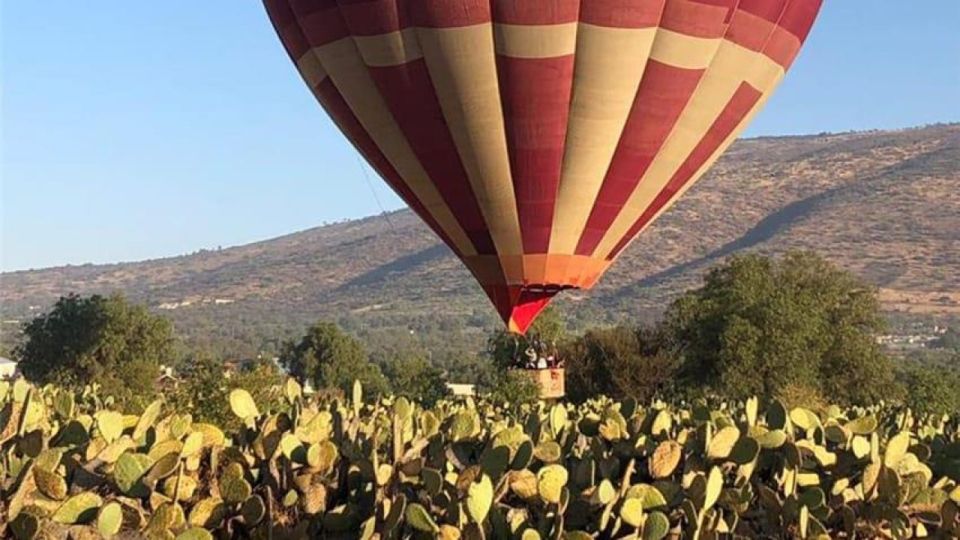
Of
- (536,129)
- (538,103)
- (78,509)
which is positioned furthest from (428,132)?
(78,509)

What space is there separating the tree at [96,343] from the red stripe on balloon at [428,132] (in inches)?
1414

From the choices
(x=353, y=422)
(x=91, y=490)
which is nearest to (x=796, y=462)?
(x=353, y=422)

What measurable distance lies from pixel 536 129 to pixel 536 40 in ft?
5.26

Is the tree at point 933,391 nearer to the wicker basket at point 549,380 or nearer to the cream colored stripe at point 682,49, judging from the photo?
the wicker basket at point 549,380

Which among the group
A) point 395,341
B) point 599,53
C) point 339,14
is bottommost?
point 395,341

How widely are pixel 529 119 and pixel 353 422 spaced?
1089 centimetres

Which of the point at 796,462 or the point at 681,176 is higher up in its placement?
the point at 681,176

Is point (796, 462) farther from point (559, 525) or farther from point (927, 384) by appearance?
point (927, 384)

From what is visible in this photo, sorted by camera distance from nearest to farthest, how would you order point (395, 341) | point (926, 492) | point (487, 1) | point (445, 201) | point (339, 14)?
point (926, 492)
point (487, 1)
point (339, 14)
point (445, 201)
point (395, 341)

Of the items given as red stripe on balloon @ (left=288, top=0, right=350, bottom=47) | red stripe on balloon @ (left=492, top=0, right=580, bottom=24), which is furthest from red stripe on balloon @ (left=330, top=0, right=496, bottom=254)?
red stripe on balloon @ (left=492, top=0, right=580, bottom=24)

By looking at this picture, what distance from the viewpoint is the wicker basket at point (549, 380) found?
106 feet

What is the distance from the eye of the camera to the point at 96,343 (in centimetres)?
5462

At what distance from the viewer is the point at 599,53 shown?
17719 mm

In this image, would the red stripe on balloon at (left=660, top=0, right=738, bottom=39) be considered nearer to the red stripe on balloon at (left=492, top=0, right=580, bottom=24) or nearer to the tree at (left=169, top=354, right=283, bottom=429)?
Result: the red stripe on balloon at (left=492, top=0, right=580, bottom=24)
